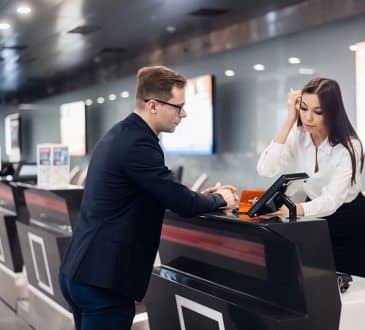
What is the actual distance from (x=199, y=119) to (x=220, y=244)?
6.02 m

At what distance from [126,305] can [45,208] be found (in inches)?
84.3

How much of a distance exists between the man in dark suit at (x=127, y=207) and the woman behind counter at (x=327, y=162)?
18.2 inches

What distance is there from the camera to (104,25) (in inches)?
306

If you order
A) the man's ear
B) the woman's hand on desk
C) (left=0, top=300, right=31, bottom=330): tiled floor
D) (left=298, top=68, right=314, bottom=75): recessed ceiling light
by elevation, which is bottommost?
(left=0, top=300, right=31, bottom=330): tiled floor

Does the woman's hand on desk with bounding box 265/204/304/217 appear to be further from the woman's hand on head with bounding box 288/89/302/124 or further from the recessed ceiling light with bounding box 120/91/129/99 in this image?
the recessed ceiling light with bounding box 120/91/129/99

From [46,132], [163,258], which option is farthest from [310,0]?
[46,132]

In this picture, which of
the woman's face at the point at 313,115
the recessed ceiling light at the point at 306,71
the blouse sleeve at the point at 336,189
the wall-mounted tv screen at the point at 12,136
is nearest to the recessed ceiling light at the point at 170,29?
the recessed ceiling light at the point at 306,71

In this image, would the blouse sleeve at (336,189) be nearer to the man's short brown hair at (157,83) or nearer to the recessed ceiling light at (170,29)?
the man's short brown hair at (157,83)

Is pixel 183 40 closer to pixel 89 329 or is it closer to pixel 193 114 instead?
pixel 193 114

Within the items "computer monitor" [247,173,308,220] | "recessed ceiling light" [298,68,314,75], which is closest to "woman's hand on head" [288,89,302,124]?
"computer monitor" [247,173,308,220]

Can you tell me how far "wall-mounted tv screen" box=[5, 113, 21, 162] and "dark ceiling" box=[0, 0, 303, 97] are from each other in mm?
4917

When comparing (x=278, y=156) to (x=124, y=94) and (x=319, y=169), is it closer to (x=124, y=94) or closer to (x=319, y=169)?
(x=319, y=169)

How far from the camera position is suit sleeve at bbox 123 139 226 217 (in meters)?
2.09

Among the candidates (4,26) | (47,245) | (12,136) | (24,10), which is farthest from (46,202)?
(12,136)
